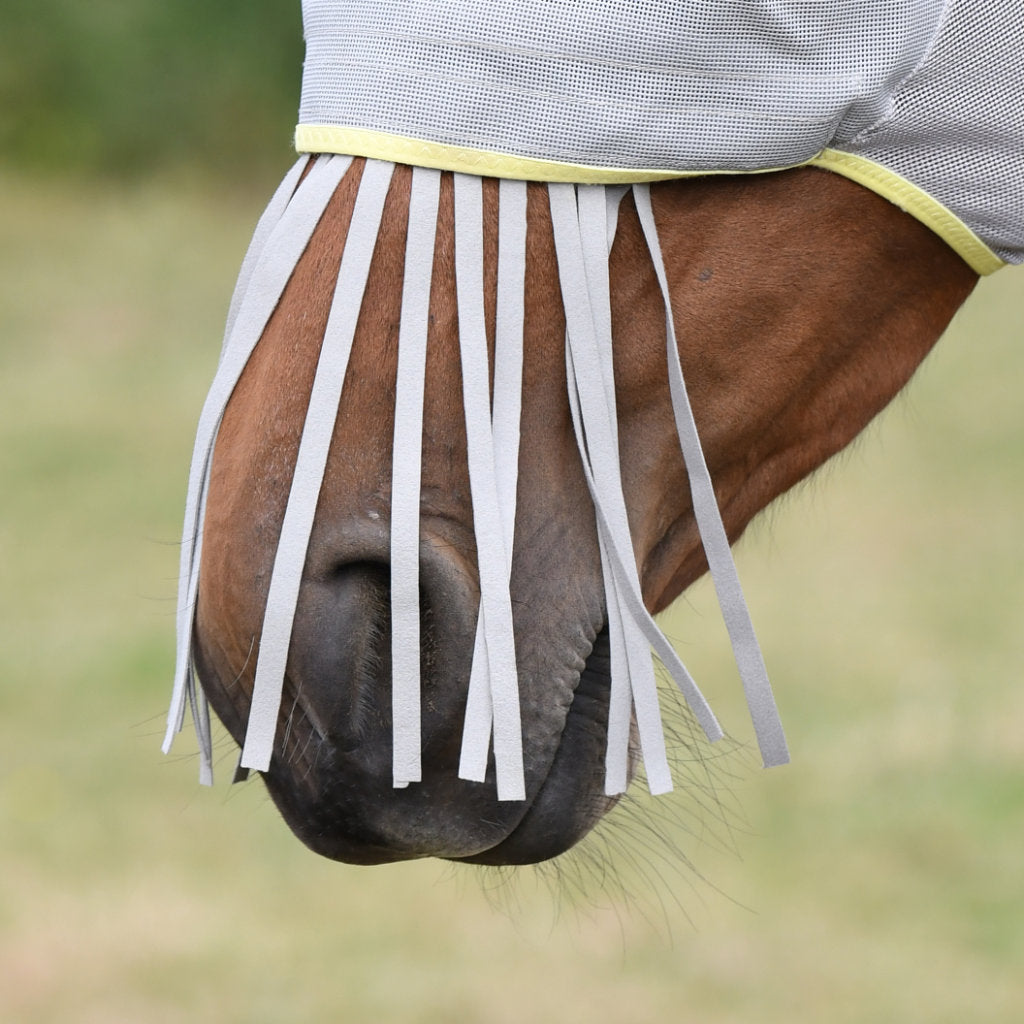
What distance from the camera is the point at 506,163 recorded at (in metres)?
0.95

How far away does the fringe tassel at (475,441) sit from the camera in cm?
92

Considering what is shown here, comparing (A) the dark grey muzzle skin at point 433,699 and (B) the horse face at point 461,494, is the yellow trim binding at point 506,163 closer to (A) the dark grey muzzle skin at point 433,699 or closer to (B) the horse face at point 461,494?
(B) the horse face at point 461,494

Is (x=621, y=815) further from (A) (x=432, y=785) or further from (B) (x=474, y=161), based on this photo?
(B) (x=474, y=161)

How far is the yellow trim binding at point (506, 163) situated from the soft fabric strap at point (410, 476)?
0.06ft

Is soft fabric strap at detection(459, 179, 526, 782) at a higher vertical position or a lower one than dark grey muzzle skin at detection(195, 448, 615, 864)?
higher

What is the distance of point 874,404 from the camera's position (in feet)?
4.00

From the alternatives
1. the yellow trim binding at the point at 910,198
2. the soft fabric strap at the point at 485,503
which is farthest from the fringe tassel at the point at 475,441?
the yellow trim binding at the point at 910,198

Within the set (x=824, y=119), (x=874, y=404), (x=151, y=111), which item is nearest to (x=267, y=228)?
(x=824, y=119)

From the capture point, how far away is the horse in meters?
0.93

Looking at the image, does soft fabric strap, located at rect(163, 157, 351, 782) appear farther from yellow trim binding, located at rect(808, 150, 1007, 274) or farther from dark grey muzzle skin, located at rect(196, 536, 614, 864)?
yellow trim binding, located at rect(808, 150, 1007, 274)

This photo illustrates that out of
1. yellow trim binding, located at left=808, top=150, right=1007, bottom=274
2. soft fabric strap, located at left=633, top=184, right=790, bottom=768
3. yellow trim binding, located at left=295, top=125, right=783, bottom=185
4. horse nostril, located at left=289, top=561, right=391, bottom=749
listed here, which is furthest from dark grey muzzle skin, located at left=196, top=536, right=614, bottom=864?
yellow trim binding, located at left=808, top=150, right=1007, bottom=274

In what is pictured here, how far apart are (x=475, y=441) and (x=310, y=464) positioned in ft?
0.37

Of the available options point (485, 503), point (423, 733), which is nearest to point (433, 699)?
point (423, 733)

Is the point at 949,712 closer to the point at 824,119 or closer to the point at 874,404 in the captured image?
the point at 874,404
